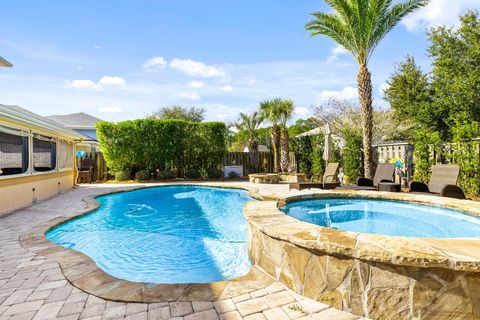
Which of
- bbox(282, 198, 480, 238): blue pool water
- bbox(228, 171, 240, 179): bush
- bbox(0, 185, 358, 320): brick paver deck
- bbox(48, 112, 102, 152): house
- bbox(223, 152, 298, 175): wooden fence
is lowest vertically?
bbox(0, 185, 358, 320): brick paver deck

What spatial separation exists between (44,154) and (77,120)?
19.9 metres

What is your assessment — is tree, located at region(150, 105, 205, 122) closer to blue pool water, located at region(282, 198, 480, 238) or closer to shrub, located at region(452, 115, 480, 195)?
shrub, located at region(452, 115, 480, 195)

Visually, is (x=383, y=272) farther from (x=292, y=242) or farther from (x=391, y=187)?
(x=391, y=187)

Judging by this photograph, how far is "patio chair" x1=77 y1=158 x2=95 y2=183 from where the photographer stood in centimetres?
1499

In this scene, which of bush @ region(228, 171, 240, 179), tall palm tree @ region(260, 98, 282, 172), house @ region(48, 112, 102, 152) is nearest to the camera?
tall palm tree @ region(260, 98, 282, 172)

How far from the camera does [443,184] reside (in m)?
7.18

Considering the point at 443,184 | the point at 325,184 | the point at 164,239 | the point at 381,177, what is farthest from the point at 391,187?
the point at 164,239

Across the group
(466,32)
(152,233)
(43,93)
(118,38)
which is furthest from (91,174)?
Answer: (466,32)

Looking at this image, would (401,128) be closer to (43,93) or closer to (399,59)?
(399,59)

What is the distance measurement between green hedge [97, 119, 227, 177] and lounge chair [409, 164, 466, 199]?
11.5m

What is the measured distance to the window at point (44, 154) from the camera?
934 cm

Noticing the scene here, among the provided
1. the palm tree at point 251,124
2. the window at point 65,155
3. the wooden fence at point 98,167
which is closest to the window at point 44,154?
the window at point 65,155

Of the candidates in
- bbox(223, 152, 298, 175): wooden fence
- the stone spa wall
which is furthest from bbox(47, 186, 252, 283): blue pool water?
bbox(223, 152, 298, 175): wooden fence

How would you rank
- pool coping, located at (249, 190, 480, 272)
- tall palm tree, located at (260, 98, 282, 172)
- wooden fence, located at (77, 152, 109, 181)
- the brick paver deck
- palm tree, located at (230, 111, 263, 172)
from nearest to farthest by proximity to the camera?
pool coping, located at (249, 190, 480, 272) → the brick paver deck → wooden fence, located at (77, 152, 109, 181) → tall palm tree, located at (260, 98, 282, 172) → palm tree, located at (230, 111, 263, 172)
